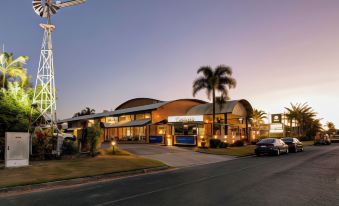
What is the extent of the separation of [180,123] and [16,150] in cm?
2304

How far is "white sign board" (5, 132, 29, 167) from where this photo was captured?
14664 mm

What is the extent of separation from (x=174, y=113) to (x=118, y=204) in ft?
116

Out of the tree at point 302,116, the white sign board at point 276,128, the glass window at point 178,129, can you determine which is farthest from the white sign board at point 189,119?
the tree at point 302,116

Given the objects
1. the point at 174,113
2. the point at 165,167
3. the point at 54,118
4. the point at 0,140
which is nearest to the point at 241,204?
the point at 165,167

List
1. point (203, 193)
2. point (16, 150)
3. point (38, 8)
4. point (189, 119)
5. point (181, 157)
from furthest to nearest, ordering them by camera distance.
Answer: point (189, 119)
point (38, 8)
point (181, 157)
point (16, 150)
point (203, 193)

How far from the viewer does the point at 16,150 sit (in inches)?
590

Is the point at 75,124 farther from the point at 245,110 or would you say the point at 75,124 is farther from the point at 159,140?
the point at 245,110

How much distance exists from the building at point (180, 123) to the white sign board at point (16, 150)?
1643cm

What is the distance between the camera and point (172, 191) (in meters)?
9.16

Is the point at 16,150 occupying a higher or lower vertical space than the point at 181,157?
higher

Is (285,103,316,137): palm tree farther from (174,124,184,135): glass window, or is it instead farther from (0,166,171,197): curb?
(0,166,171,197): curb

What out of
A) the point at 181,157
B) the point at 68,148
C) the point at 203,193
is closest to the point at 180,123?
the point at 181,157

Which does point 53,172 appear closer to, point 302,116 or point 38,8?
point 38,8

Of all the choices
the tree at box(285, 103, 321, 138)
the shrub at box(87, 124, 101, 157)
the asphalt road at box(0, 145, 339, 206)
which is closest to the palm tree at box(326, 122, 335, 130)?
the tree at box(285, 103, 321, 138)
